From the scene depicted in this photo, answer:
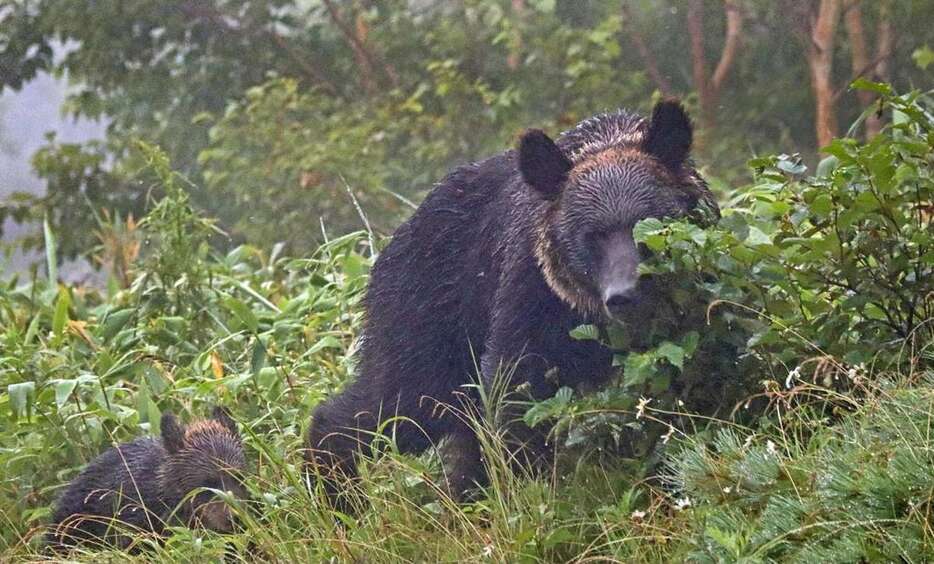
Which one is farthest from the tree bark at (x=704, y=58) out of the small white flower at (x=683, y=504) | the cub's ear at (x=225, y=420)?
the small white flower at (x=683, y=504)

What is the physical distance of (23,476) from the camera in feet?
22.8

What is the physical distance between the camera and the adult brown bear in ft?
18.6

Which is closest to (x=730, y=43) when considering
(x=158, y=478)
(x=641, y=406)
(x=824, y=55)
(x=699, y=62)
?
(x=699, y=62)

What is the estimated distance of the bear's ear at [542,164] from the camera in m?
5.77

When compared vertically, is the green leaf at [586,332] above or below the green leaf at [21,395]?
below

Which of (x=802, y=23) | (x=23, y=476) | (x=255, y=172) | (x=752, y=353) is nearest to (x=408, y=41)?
(x=255, y=172)

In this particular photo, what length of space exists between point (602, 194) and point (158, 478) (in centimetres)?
231

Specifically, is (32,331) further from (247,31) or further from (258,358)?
(247,31)

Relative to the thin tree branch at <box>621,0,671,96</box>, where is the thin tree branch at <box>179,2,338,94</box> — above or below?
above

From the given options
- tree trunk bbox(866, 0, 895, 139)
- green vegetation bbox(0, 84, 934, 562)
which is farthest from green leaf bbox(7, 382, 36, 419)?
tree trunk bbox(866, 0, 895, 139)

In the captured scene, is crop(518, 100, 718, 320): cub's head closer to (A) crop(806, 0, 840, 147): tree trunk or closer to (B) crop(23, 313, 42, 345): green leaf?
(B) crop(23, 313, 42, 345): green leaf

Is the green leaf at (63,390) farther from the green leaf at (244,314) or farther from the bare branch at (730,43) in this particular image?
the bare branch at (730,43)

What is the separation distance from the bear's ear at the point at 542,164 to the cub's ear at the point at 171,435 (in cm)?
192

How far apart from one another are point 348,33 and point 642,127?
9.71 meters
